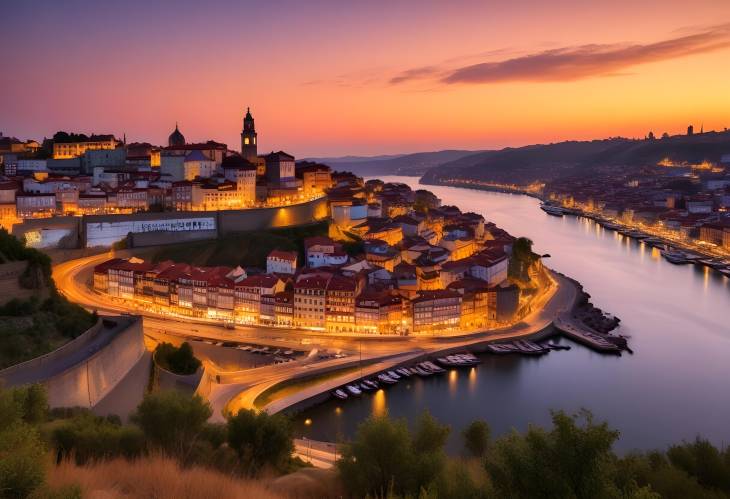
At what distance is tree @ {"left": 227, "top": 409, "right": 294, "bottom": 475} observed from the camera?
388 cm

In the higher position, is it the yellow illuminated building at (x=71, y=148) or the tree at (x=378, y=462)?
the yellow illuminated building at (x=71, y=148)

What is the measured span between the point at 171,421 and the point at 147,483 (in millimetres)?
1520

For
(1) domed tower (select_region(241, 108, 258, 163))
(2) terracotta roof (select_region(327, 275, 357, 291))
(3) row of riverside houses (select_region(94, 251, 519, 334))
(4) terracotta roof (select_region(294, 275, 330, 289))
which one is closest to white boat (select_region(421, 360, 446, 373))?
(3) row of riverside houses (select_region(94, 251, 519, 334))

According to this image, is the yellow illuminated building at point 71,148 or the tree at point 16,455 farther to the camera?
the yellow illuminated building at point 71,148

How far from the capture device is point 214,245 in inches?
495

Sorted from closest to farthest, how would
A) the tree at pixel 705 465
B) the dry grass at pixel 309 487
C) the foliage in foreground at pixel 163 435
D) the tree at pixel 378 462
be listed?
the dry grass at pixel 309 487 → the tree at pixel 378 462 → the foliage in foreground at pixel 163 435 → the tree at pixel 705 465

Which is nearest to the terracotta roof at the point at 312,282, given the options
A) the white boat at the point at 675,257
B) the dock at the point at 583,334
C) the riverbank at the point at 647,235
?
the dock at the point at 583,334

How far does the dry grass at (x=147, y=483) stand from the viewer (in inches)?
81.5

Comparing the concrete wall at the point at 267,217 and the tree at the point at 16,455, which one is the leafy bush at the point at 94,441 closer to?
the tree at the point at 16,455

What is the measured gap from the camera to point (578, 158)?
64250 mm

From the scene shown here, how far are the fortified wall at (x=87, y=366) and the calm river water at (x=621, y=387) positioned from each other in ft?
6.71

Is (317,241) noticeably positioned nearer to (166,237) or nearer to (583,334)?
(166,237)

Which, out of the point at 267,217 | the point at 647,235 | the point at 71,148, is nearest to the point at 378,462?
the point at 267,217

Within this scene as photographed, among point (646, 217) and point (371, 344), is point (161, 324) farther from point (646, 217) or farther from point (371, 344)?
point (646, 217)
